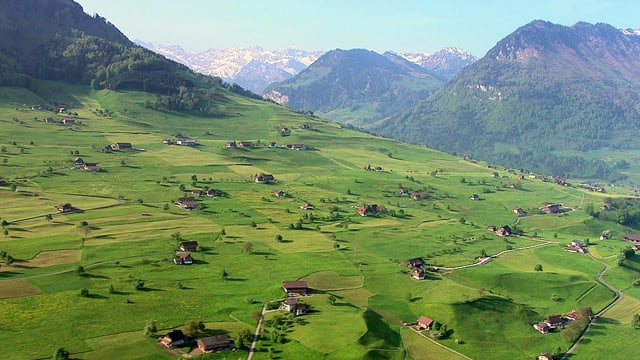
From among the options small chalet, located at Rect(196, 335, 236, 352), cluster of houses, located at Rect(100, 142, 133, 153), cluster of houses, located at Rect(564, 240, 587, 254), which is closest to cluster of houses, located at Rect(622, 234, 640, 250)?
cluster of houses, located at Rect(564, 240, 587, 254)

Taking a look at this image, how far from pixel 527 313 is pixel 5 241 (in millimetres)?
98549

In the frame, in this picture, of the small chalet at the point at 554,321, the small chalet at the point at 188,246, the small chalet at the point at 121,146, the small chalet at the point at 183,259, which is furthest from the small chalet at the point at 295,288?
the small chalet at the point at 121,146

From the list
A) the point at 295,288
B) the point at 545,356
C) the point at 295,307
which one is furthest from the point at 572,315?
the point at 295,307

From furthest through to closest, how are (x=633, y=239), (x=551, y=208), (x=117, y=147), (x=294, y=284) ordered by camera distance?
1. (x=117, y=147)
2. (x=551, y=208)
3. (x=633, y=239)
4. (x=294, y=284)

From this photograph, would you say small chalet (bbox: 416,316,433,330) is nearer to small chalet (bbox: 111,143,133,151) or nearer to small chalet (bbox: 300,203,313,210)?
small chalet (bbox: 300,203,313,210)

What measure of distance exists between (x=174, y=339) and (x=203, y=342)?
4.14m

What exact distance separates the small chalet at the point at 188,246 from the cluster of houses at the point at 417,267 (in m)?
44.0

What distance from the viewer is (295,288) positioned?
300 feet

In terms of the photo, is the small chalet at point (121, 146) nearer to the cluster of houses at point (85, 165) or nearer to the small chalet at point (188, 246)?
the cluster of houses at point (85, 165)

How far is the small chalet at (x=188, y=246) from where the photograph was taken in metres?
108

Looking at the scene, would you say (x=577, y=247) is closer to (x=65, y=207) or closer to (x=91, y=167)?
(x=65, y=207)

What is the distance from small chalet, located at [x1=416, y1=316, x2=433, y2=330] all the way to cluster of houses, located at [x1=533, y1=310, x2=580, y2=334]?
69.4 feet

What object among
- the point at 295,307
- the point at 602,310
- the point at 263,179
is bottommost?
the point at 602,310

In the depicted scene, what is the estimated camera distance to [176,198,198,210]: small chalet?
5468 inches
